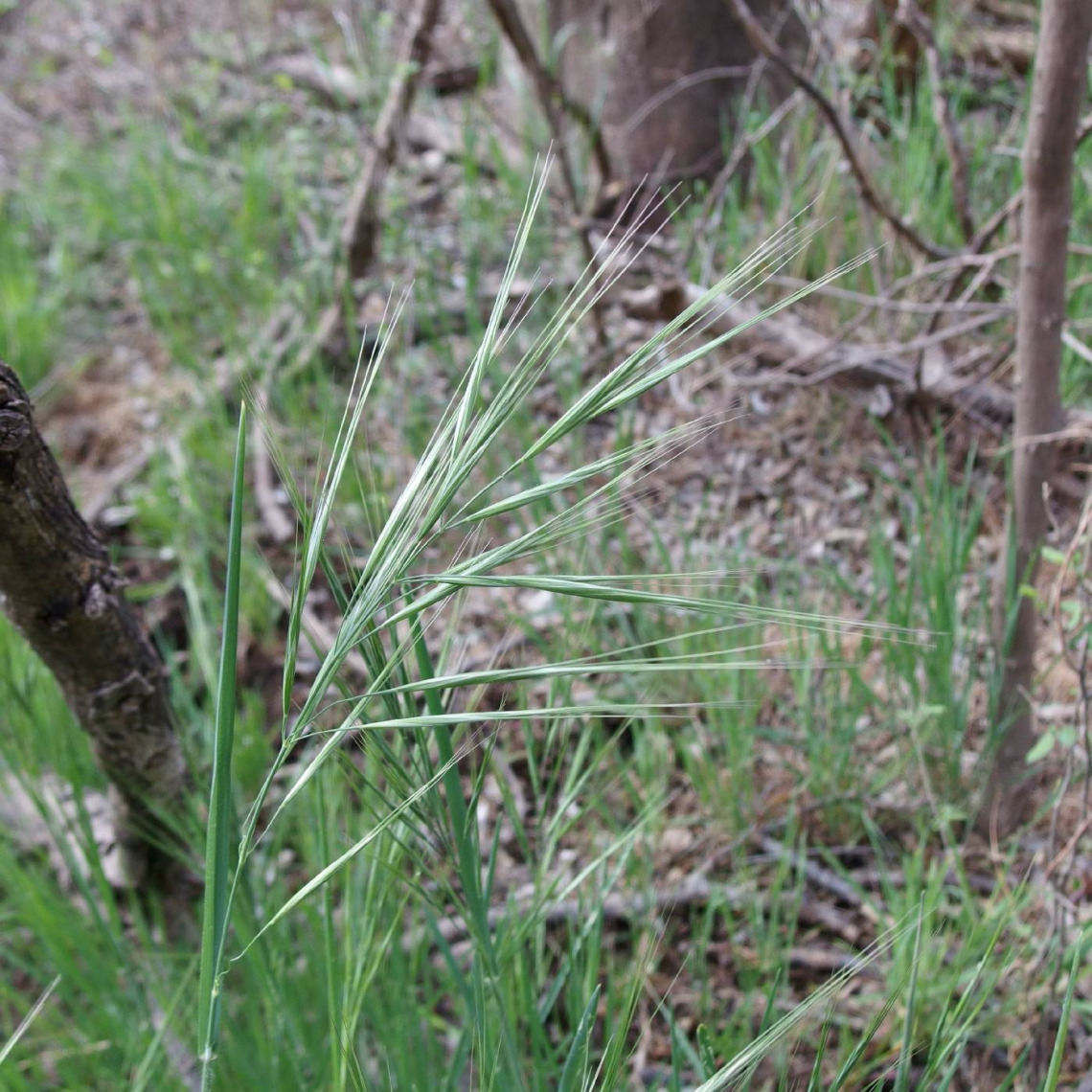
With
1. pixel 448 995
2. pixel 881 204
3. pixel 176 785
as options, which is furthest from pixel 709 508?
pixel 176 785

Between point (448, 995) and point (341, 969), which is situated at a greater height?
point (341, 969)

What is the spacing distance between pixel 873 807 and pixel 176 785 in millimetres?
1153

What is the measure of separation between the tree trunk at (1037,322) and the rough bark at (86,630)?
123 cm

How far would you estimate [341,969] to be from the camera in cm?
123

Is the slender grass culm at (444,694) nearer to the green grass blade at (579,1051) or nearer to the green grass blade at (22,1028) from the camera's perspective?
the green grass blade at (579,1051)

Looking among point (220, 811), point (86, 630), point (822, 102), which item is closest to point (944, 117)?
point (822, 102)

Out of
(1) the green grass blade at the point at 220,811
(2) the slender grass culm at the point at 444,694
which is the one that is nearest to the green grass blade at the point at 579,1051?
(2) the slender grass culm at the point at 444,694

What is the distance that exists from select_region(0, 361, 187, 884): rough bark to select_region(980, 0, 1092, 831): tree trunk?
4.05ft

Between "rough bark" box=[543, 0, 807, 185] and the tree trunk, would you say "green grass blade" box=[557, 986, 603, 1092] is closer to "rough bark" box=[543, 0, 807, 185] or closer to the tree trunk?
the tree trunk

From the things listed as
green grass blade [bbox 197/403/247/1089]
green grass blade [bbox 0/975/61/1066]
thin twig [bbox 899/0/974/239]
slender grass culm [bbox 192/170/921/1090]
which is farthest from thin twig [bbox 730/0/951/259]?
green grass blade [bbox 0/975/61/1066]

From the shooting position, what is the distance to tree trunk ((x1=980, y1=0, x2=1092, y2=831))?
135 cm

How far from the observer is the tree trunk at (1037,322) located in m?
1.35

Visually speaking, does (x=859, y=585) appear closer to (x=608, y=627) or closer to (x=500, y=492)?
(x=608, y=627)

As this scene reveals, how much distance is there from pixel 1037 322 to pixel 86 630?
1.36 m
